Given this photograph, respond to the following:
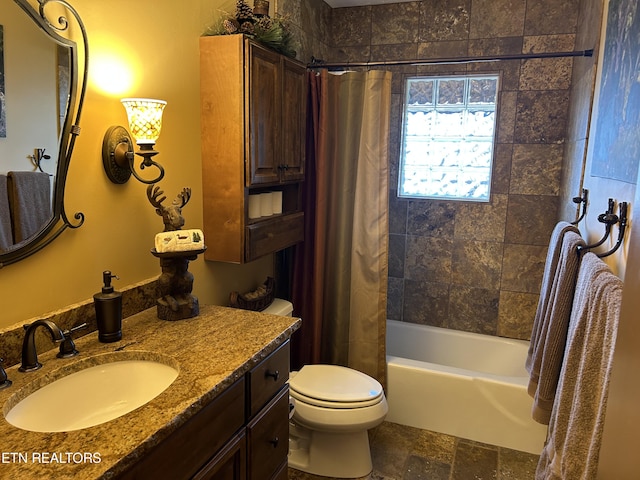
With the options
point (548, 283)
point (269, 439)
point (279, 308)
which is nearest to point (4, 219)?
point (269, 439)

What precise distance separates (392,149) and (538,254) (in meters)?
1.18

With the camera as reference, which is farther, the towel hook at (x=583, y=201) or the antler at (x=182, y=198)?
the towel hook at (x=583, y=201)

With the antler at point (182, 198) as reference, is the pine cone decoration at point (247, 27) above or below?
above

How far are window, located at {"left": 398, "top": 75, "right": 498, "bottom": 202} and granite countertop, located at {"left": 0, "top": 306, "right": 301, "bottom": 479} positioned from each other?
1.91 metres

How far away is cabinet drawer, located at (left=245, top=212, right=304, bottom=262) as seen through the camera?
6.98ft

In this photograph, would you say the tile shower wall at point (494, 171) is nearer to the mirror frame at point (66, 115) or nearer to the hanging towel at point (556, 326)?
the hanging towel at point (556, 326)

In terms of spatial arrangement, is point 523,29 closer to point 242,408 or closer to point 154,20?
point 154,20

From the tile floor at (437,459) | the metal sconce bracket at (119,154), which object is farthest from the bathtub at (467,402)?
the metal sconce bracket at (119,154)

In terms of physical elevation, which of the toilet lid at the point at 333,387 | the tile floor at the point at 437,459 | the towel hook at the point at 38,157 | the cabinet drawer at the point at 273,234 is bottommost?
the tile floor at the point at 437,459

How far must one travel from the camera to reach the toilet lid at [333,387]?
220 centimetres

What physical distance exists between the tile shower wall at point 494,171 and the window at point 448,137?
83 millimetres

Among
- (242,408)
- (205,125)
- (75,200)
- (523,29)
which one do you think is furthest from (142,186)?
(523,29)

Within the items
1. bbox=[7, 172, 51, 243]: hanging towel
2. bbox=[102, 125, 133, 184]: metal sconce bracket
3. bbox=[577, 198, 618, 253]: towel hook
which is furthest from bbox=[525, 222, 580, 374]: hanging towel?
bbox=[7, 172, 51, 243]: hanging towel

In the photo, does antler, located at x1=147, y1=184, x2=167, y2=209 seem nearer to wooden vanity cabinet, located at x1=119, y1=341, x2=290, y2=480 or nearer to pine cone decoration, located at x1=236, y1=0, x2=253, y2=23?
wooden vanity cabinet, located at x1=119, y1=341, x2=290, y2=480
